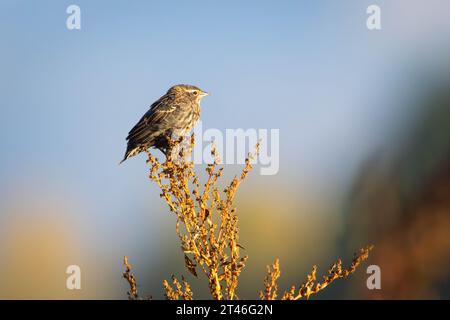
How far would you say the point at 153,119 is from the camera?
10.6 metres

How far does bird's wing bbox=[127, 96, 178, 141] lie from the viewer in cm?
1038

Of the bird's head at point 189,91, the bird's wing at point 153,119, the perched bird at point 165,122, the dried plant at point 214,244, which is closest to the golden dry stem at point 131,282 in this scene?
the dried plant at point 214,244

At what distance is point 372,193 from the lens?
87.1ft

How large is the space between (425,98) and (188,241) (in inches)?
893

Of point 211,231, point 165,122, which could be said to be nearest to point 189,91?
point 165,122

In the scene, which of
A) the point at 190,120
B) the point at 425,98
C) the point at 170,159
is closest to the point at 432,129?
the point at 425,98

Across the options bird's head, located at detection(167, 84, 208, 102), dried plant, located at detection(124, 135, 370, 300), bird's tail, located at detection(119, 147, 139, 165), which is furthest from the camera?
bird's head, located at detection(167, 84, 208, 102)

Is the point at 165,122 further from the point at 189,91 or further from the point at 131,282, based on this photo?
the point at 131,282

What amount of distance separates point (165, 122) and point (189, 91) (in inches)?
46.4

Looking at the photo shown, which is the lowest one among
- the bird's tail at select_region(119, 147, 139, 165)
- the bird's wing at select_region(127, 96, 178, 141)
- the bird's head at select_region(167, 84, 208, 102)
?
the bird's tail at select_region(119, 147, 139, 165)

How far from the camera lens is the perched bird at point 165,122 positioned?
408 inches

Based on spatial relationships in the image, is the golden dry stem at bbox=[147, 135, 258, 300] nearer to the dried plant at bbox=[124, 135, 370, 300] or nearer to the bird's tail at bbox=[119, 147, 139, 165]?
the dried plant at bbox=[124, 135, 370, 300]

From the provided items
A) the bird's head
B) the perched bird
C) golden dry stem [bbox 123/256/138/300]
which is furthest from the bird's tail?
golden dry stem [bbox 123/256/138/300]

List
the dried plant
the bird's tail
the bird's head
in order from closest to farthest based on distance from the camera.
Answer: the dried plant → the bird's tail → the bird's head
